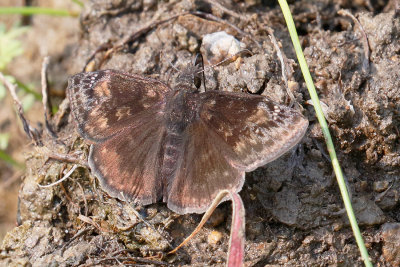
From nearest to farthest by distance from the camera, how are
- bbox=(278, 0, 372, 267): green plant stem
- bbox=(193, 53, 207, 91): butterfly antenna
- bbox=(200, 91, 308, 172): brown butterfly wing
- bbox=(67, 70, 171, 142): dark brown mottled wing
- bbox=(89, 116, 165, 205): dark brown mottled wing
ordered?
bbox=(278, 0, 372, 267): green plant stem < bbox=(200, 91, 308, 172): brown butterfly wing < bbox=(89, 116, 165, 205): dark brown mottled wing < bbox=(67, 70, 171, 142): dark brown mottled wing < bbox=(193, 53, 207, 91): butterfly antenna

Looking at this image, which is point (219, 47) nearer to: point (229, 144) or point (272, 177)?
point (229, 144)

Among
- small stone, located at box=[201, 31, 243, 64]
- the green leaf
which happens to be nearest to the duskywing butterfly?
small stone, located at box=[201, 31, 243, 64]

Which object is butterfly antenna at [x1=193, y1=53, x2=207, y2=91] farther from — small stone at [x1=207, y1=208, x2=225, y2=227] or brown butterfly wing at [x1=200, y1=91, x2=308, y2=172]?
small stone at [x1=207, y1=208, x2=225, y2=227]

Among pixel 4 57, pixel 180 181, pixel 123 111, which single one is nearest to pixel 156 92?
pixel 123 111

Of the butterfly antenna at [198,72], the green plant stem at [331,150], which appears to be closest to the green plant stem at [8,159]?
the butterfly antenna at [198,72]

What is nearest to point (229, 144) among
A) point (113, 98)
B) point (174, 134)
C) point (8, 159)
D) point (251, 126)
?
point (251, 126)

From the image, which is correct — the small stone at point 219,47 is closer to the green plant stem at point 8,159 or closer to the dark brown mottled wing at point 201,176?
the dark brown mottled wing at point 201,176
